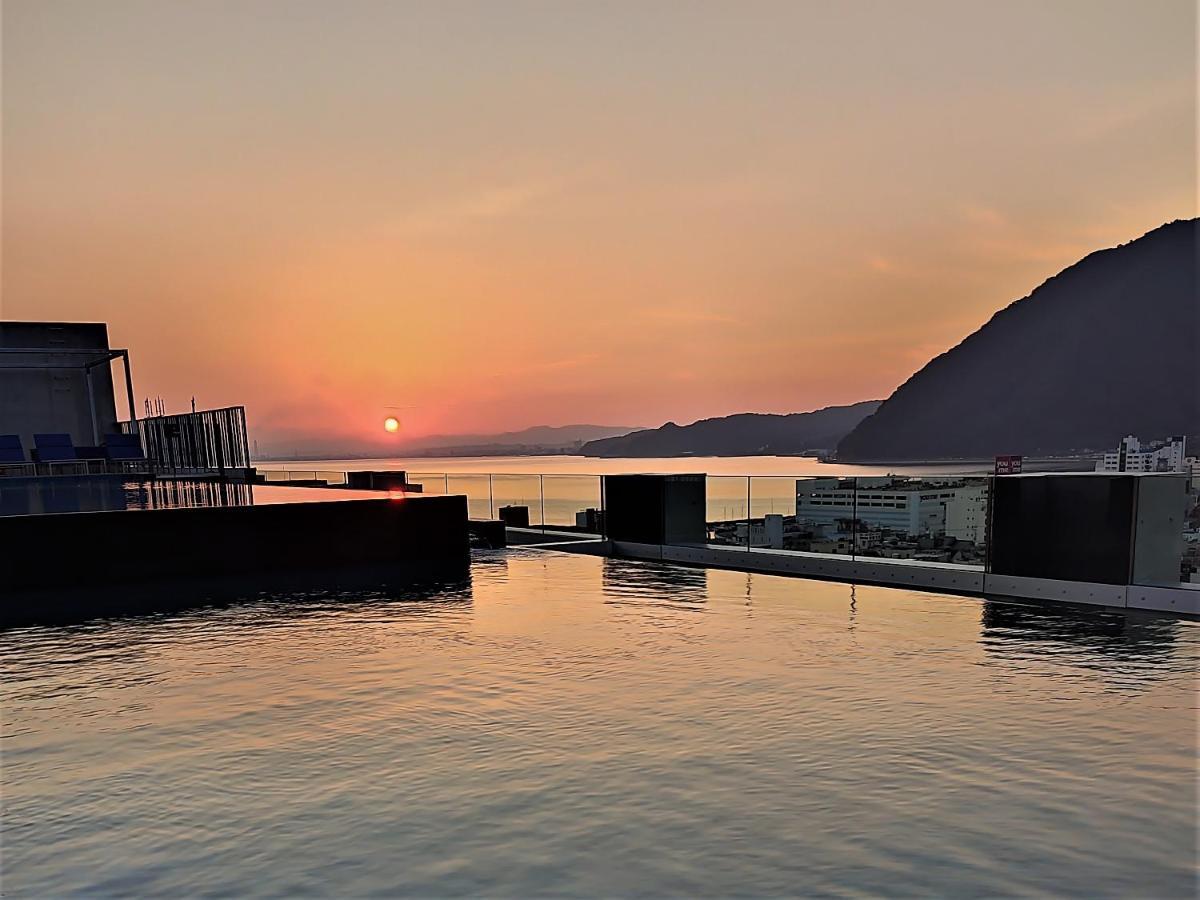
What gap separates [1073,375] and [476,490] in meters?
58.2

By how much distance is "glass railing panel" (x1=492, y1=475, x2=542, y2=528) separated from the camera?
39.7 ft

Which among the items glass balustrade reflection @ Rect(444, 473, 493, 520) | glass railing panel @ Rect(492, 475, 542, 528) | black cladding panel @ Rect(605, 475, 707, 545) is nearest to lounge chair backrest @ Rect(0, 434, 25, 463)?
glass balustrade reflection @ Rect(444, 473, 493, 520)

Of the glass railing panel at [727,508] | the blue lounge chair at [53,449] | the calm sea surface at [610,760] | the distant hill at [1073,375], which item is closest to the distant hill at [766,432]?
the distant hill at [1073,375]

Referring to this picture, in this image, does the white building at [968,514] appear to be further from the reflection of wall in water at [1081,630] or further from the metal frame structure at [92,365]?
the metal frame structure at [92,365]

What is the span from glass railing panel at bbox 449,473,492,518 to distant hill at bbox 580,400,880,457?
54976 mm

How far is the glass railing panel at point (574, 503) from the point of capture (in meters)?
10.7

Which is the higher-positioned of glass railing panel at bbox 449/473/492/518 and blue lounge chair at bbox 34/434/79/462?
blue lounge chair at bbox 34/434/79/462

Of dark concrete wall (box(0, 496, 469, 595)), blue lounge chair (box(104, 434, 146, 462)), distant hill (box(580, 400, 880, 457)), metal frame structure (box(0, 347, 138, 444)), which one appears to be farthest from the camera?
distant hill (box(580, 400, 880, 457))

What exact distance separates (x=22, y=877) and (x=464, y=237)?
542 inches

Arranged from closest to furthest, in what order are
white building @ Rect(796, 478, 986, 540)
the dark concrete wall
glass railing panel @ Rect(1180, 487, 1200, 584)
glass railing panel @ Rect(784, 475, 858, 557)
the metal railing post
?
1. glass railing panel @ Rect(1180, 487, 1200, 584)
2. white building @ Rect(796, 478, 986, 540)
3. the dark concrete wall
4. glass railing panel @ Rect(784, 475, 858, 557)
5. the metal railing post

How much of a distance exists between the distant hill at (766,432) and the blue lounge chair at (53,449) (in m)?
57.1

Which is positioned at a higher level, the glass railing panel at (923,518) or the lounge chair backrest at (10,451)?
the lounge chair backrest at (10,451)

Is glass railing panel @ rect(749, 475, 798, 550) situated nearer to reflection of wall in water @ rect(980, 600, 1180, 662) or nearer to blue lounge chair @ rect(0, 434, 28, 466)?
reflection of wall in water @ rect(980, 600, 1180, 662)

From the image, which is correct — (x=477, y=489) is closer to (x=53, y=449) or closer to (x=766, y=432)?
(x=53, y=449)
